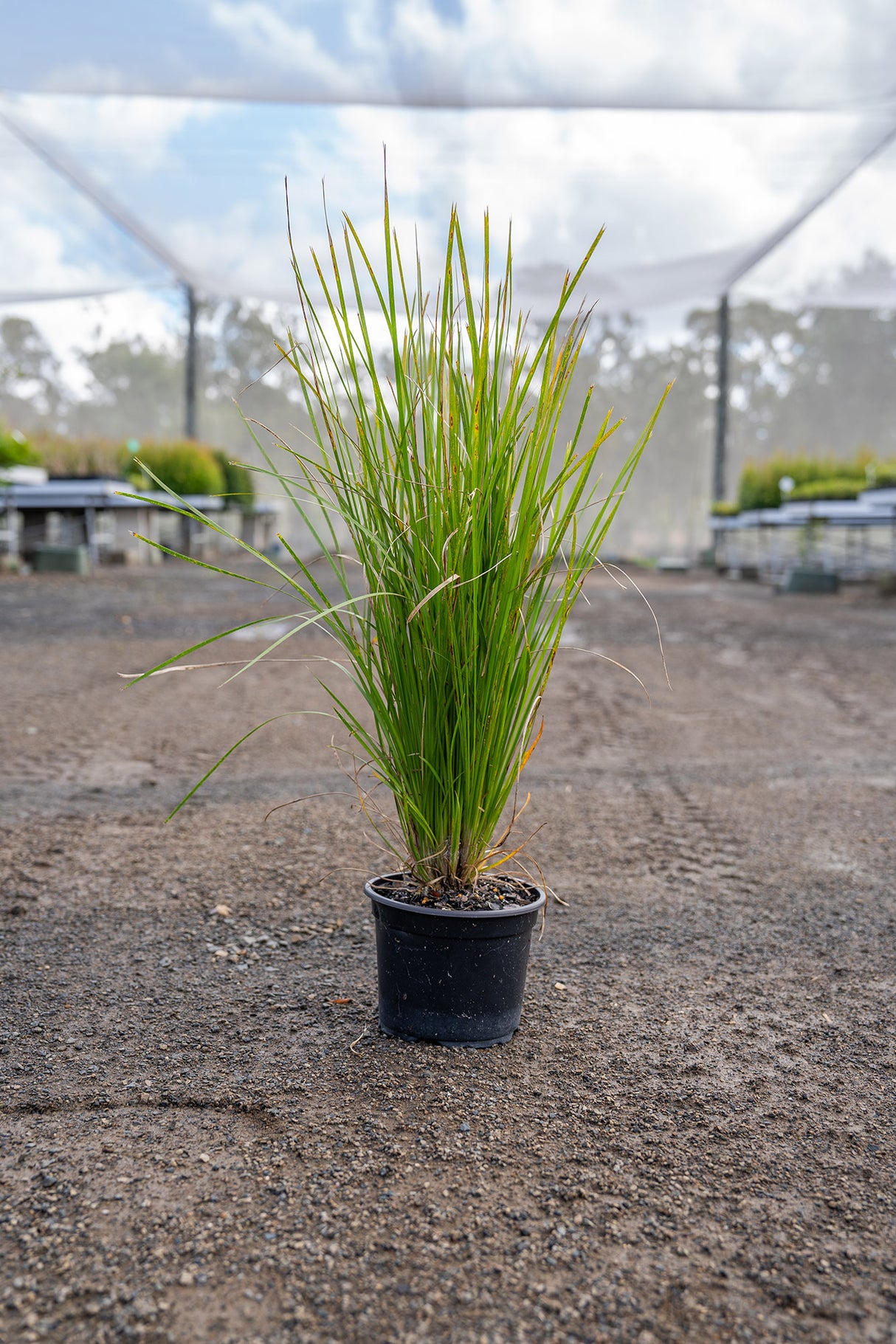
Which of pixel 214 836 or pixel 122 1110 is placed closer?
pixel 122 1110

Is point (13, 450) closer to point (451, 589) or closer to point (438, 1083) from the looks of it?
point (451, 589)

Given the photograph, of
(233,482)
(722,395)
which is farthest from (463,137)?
(722,395)

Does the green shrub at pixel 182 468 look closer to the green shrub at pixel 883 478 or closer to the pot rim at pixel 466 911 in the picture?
the green shrub at pixel 883 478

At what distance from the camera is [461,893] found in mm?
1339

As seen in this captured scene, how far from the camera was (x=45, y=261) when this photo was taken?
980 centimetres

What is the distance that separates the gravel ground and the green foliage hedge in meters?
5.47

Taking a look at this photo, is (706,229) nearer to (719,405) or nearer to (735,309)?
(719,405)

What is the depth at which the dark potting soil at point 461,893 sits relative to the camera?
1.31m

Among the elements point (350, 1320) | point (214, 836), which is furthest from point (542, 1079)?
point (214, 836)

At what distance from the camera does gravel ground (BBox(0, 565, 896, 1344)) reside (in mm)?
883

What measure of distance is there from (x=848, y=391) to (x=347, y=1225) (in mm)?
36552

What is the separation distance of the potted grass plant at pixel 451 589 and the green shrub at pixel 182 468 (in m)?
8.85

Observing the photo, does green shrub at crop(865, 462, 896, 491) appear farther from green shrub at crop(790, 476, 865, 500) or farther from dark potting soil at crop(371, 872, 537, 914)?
dark potting soil at crop(371, 872, 537, 914)

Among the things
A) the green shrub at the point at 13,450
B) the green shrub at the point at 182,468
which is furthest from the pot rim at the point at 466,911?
the green shrub at the point at 182,468
